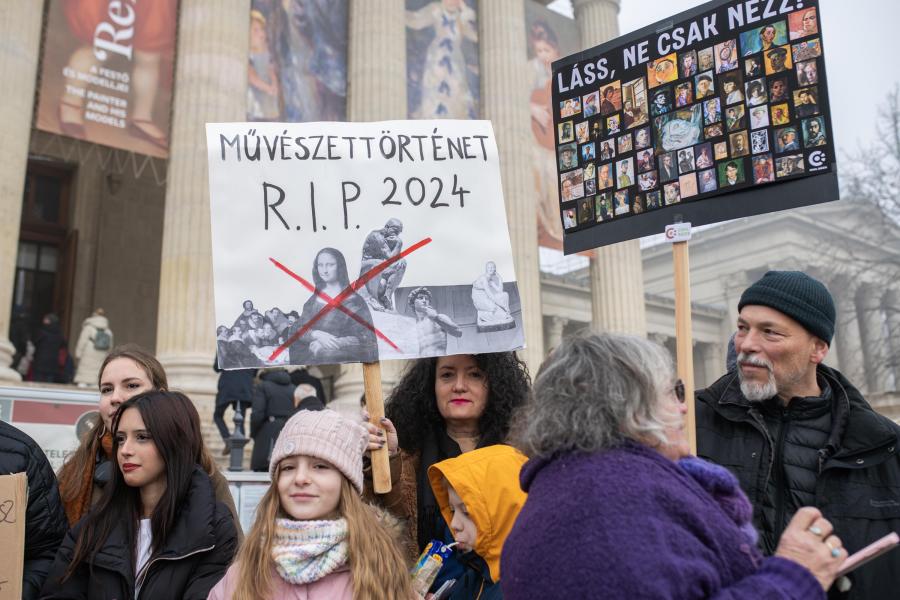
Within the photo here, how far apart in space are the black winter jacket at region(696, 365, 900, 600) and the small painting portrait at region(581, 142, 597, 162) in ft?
3.88

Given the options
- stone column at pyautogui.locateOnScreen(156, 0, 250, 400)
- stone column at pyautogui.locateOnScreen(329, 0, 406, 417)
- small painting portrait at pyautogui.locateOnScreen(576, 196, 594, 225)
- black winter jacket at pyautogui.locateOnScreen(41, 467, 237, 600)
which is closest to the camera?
black winter jacket at pyautogui.locateOnScreen(41, 467, 237, 600)

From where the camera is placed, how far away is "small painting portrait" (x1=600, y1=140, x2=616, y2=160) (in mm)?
3604

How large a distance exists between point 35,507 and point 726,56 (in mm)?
3115

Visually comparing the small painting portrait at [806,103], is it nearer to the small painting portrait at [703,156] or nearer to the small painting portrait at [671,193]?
the small painting portrait at [703,156]

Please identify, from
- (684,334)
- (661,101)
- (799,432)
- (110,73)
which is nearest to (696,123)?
(661,101)

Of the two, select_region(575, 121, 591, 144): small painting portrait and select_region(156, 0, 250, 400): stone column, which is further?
select_region(156, 0, 250, 400): stone column

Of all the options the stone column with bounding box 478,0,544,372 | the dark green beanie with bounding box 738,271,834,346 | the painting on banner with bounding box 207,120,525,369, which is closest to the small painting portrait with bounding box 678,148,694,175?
the dark green beanie with bounding box 738,271,834,346

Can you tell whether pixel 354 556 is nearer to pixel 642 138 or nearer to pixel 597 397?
pixel 597 397

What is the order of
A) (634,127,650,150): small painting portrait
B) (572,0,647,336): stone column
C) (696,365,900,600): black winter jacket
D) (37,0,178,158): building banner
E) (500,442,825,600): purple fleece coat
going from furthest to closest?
(572,0,647,336): stone column < (37,0,178,158): building banner < (634,127,650,150): small painting portrait < (696,365,900,600): black winter jacket < (500,442,825,600): purple fleece coat

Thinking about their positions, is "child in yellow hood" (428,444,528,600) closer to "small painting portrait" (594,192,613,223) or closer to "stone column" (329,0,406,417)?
"small painting portrait" (594,192,613,223)

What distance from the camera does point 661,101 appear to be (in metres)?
3.49

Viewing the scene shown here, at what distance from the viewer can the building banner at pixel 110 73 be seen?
554 inches

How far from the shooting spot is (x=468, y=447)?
11.7ft

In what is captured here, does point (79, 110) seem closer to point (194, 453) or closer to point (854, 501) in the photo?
point (194, 453)
